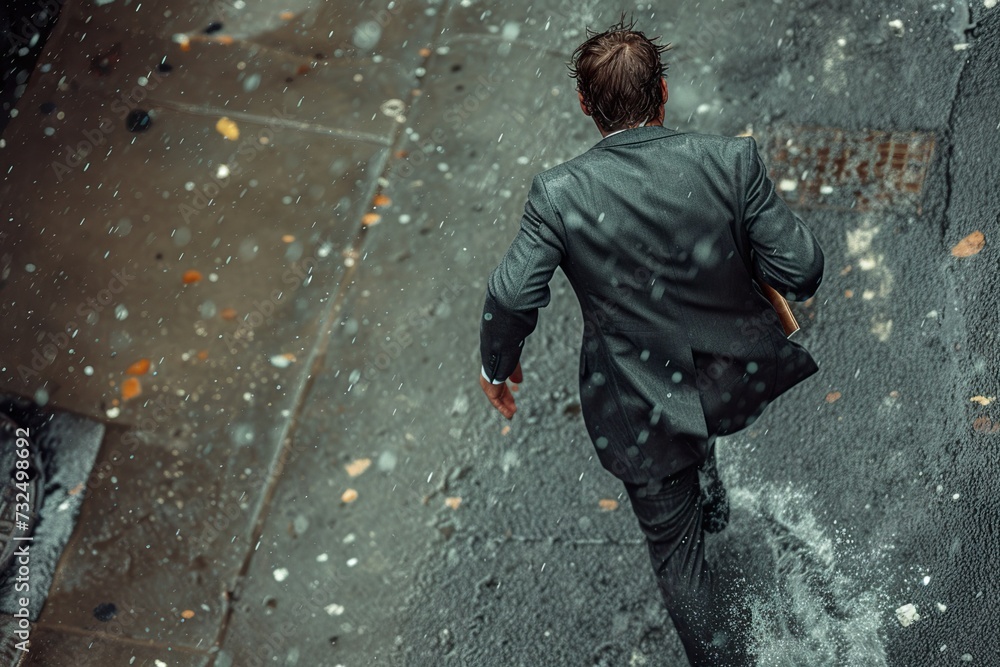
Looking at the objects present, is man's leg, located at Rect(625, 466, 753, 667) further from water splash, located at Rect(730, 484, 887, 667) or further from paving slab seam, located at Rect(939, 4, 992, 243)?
paving slab seam, located at Rect(939, 4, 992, 243)

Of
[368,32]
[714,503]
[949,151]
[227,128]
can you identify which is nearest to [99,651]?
[714,503]

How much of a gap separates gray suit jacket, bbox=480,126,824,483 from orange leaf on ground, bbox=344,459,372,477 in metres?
1.31

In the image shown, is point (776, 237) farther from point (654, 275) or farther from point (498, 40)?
point (498, 40)

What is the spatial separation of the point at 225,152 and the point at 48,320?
1.19 m

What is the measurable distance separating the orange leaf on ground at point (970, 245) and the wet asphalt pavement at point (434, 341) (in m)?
0.02

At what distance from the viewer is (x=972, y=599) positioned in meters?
3.15

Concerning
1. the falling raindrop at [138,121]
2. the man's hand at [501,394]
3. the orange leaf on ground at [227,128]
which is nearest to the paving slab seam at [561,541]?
the man's hand at [501,394]

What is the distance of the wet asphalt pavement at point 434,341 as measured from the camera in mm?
3391

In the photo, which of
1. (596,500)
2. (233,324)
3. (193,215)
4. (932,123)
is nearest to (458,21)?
(193,215)

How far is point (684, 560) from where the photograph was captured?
2830mm

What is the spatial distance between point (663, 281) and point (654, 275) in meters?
0.03

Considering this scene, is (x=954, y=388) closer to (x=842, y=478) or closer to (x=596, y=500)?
(x=842, y=478)
